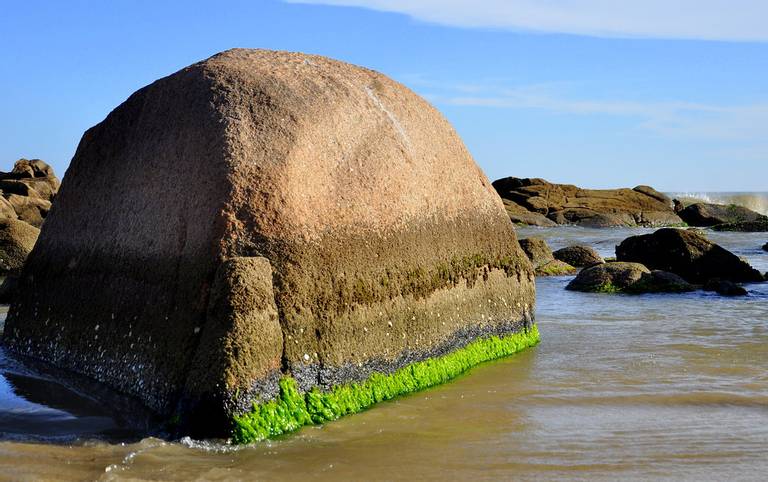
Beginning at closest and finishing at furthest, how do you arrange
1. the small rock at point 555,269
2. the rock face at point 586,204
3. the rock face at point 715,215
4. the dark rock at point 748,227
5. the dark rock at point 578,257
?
1. the small rock at point 555,269
2. the dark rock at point 578,257
3. the dark rock at point 748,227
4. the rock face at point 715,215
5. the rock face at point 586,204

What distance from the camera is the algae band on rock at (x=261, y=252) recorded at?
5242 millimetres

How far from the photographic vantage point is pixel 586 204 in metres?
43.3

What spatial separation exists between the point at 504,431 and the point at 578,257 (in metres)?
13.0

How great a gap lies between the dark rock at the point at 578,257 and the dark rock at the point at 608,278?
3650 millimetres

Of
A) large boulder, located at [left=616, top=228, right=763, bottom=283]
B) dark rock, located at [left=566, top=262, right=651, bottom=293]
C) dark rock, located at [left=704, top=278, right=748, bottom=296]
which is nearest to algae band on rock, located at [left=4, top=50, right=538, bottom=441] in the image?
dark rock, located at [left=566, top=262, right=651, bottom=293]

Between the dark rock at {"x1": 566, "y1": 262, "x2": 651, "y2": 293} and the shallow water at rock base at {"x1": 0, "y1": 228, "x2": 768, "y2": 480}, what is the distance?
17.3 ft

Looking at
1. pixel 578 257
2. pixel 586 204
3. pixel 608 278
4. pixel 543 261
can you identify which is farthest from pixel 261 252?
pixel 586 204

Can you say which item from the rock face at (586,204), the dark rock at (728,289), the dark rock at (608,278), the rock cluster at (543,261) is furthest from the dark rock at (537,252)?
the rock face at (586,204)

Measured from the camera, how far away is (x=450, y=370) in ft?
22.9

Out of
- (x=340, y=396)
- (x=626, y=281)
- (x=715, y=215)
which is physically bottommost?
(x=340, y=396)

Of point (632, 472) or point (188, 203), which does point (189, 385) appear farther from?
point (632, 472)

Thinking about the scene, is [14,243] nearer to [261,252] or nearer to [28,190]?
[261,252]

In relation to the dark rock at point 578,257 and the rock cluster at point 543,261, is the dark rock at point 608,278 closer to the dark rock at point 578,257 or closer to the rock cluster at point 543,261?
the rock cluster at point 543,261

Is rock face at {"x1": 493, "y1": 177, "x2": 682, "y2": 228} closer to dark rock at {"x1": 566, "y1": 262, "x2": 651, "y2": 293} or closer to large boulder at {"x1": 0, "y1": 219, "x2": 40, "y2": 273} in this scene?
dark rock at {"x1": 566, "y1": 262, "x2": 651, "y2": 293}
